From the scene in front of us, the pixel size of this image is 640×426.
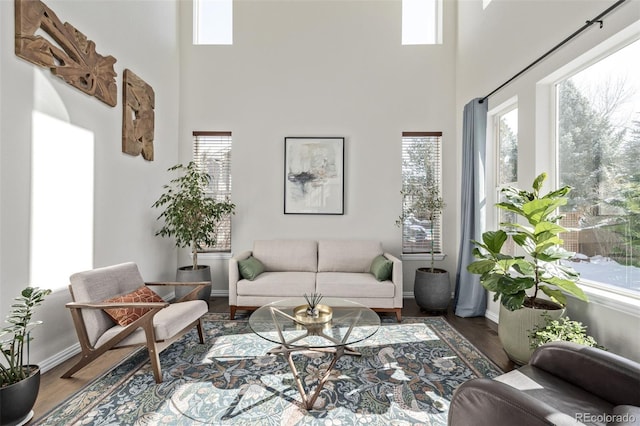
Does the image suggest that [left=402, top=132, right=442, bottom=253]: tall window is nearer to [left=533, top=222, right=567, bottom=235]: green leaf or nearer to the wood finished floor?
the wood finished floor

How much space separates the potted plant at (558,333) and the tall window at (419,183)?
226 cm

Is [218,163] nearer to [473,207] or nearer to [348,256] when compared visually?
[348,256]

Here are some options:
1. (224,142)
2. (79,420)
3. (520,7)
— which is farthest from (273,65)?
(79,420)

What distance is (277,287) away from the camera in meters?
3.57

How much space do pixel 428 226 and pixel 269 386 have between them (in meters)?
3.20

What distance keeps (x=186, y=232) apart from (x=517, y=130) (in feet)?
12.9

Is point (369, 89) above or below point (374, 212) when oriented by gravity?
above

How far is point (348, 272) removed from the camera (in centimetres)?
405

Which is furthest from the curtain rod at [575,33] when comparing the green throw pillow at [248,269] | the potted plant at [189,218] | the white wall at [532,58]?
the potted plant at [189,218]

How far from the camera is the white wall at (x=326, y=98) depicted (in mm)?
4484

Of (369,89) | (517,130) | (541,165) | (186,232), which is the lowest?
(186,232)

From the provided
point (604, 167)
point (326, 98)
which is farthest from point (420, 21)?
point (604, 167)

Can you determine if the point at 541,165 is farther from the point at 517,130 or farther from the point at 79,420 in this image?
the point at 79,420

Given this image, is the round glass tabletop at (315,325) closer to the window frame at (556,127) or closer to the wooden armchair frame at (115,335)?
the wooden armchair frame at (115,335)
